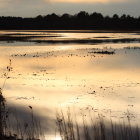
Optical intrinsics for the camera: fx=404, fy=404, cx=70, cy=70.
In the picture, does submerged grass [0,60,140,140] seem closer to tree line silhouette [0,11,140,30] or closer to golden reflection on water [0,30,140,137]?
golden reflection on water [0,30,140,137]

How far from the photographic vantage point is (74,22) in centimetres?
11225

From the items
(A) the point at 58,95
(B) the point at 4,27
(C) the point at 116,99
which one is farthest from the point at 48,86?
(B) the point at 4,27

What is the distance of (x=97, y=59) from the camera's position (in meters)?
29.9

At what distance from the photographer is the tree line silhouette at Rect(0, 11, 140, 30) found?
103375mm

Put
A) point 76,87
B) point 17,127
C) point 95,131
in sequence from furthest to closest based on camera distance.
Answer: point 76,87, point 17,127, point 95,131

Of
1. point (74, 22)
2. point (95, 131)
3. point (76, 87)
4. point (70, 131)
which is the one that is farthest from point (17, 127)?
point (74, 22)

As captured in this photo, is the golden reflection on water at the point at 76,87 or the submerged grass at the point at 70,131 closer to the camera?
the submerged grass at the point at 70,131

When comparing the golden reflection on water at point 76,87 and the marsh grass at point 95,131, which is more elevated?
the marsh grass at point 95,131

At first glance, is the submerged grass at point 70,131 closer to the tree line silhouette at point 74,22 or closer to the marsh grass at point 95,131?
the marsh grass at point 95,131

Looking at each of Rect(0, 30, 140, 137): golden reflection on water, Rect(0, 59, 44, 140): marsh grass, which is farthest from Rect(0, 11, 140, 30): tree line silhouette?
Rect(0, 59, 44, 140): marsh grass

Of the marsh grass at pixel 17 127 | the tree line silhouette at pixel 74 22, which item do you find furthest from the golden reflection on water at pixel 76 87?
the tree line silhouette at pixel 74 22

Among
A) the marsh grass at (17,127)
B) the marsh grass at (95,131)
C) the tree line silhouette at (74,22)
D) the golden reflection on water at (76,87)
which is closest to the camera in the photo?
the marsh grass at (95,131)

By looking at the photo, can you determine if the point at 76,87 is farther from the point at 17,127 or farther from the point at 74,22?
the point at 74,22

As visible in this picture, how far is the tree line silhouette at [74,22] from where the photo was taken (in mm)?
103375
